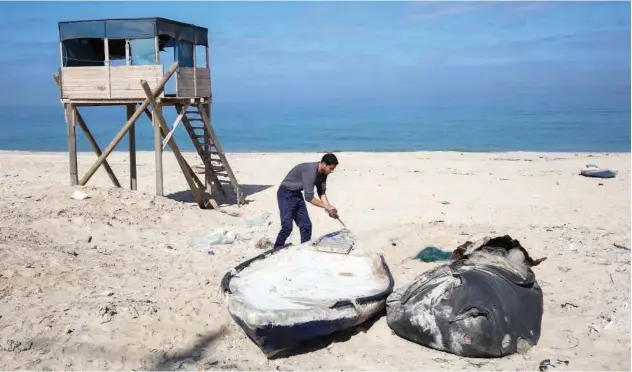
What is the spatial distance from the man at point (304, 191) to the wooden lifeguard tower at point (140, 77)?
15.9ft

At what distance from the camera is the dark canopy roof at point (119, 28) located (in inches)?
512

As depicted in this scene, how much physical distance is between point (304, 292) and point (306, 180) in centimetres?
200

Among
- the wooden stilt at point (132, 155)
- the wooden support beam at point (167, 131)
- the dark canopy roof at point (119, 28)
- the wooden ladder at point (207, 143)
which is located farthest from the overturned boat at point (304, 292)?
the wooden stilt at point (132, 155)

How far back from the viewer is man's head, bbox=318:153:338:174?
8.46 meters

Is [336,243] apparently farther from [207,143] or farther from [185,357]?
[207,143]

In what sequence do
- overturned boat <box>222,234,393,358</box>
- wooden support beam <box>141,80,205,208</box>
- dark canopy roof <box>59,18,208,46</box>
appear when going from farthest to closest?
dark canopy roof <box>59,18,208,46</box>, wooden support beam <box>141,80,205,208</box>, overturned boat <box>222,234,393,358</box>

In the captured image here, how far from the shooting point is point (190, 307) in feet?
25.1

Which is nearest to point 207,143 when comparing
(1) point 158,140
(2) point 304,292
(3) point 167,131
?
(3) point 167,131

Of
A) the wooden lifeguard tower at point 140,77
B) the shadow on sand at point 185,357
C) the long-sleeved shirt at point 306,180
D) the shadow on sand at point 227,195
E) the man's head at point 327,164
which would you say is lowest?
the shadow on sand at point 227,195

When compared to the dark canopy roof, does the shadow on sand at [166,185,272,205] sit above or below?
below

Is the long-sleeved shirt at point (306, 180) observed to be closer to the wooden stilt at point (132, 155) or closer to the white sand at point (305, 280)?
the white sand at point (305, 280)

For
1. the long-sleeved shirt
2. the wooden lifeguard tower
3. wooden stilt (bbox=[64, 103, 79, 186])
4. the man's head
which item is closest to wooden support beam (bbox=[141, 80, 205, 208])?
the wooden lifeguard tower

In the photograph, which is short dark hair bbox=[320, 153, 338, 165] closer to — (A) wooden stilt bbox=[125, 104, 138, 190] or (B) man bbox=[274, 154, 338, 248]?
(B) man bbox=[274, 154, 338, 248]

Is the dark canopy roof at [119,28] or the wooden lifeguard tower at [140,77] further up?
the dark canopy roof at [119,28]
